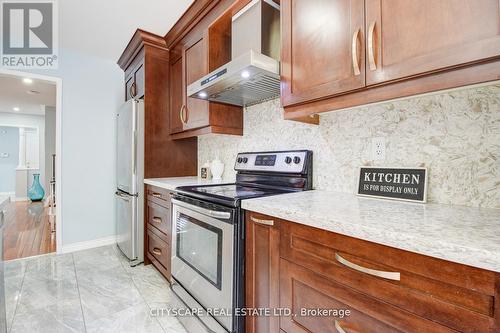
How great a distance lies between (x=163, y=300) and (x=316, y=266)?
1518 mm

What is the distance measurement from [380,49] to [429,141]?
49 cm

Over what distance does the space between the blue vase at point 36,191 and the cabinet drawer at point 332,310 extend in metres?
7.63

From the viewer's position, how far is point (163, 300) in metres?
1.89

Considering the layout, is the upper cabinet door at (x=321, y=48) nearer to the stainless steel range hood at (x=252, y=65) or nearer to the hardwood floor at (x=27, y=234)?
the stainless steel range hood at (x=252, y=65)

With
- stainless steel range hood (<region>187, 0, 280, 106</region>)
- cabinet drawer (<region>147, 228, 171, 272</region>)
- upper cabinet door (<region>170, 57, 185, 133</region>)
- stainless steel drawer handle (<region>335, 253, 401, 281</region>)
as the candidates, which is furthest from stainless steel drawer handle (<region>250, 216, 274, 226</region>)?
upper cabinet door (<region>170, 57, 185, 133</region>)

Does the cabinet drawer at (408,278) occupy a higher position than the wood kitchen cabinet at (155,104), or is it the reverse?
the wood kitchen cabinet at (155,104)

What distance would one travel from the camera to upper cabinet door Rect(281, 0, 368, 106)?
100 cm

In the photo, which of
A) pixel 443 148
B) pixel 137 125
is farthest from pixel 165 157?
pixel 443 148

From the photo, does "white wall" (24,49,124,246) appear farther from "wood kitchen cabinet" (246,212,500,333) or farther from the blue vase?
the blue vase

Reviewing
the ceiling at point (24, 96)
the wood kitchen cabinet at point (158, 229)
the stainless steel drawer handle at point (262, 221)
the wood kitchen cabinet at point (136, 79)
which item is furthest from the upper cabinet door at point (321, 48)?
the ceiling at point (24, 96)

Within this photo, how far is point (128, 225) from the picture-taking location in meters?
2.55

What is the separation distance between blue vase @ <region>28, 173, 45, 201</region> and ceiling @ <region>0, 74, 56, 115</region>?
1729 millimetres

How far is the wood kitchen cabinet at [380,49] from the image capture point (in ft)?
2.38

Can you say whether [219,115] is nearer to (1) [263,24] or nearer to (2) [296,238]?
(1) [263,24]
